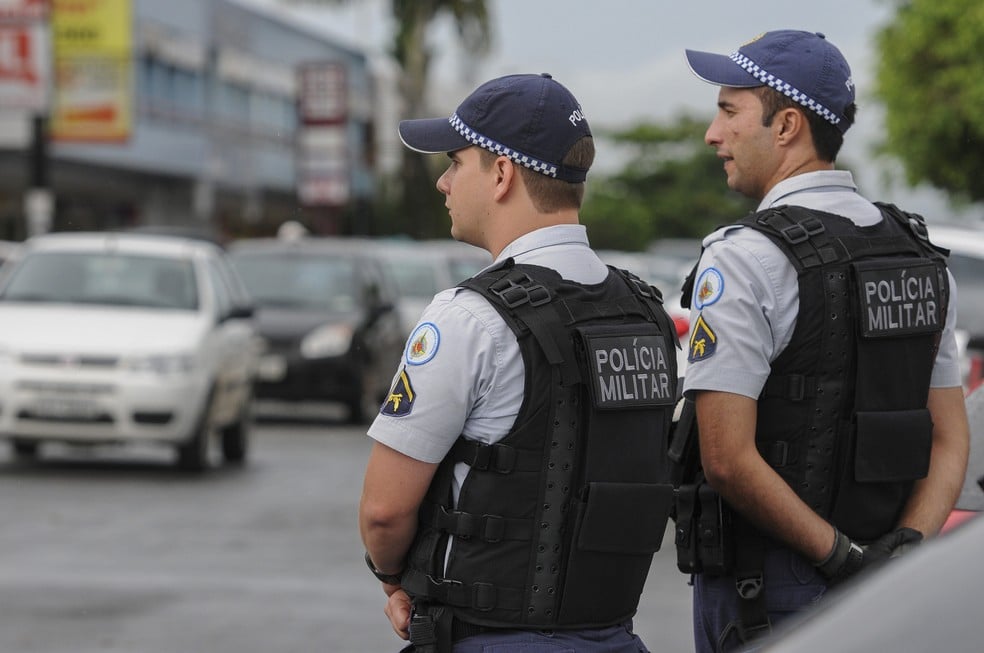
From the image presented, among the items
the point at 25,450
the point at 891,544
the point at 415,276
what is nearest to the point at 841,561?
the point at 891,544

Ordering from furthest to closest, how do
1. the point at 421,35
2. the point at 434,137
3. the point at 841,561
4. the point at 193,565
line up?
the point at 421,35, the point at 193,565, the point at 841,561, the point at 434,137

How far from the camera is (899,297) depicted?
12.2 feet

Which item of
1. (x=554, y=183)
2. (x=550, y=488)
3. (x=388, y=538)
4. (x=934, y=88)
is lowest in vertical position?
(x=388, y=538)

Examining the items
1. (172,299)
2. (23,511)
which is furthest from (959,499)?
(172,299)

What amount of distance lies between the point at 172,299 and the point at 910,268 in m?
10.8

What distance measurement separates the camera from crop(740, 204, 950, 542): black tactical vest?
3641mm

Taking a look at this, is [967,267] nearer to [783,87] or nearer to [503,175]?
[783,87]

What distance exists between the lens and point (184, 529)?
430 inches

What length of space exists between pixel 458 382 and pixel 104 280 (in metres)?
11.2

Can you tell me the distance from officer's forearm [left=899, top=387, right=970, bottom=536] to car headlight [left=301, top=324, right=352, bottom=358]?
14473 millimetres

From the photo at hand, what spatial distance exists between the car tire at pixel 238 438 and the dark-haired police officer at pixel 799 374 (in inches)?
438

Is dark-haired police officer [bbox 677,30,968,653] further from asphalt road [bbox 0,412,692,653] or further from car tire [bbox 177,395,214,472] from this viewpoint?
car tire [bbox 177,395,214,472]

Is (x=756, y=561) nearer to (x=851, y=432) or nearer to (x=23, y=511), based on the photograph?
(x=851, y=432)

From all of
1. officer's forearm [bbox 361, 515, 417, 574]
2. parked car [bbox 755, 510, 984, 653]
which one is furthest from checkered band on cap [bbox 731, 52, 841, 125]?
parked car [bbox 755, 510, 984, 653]
